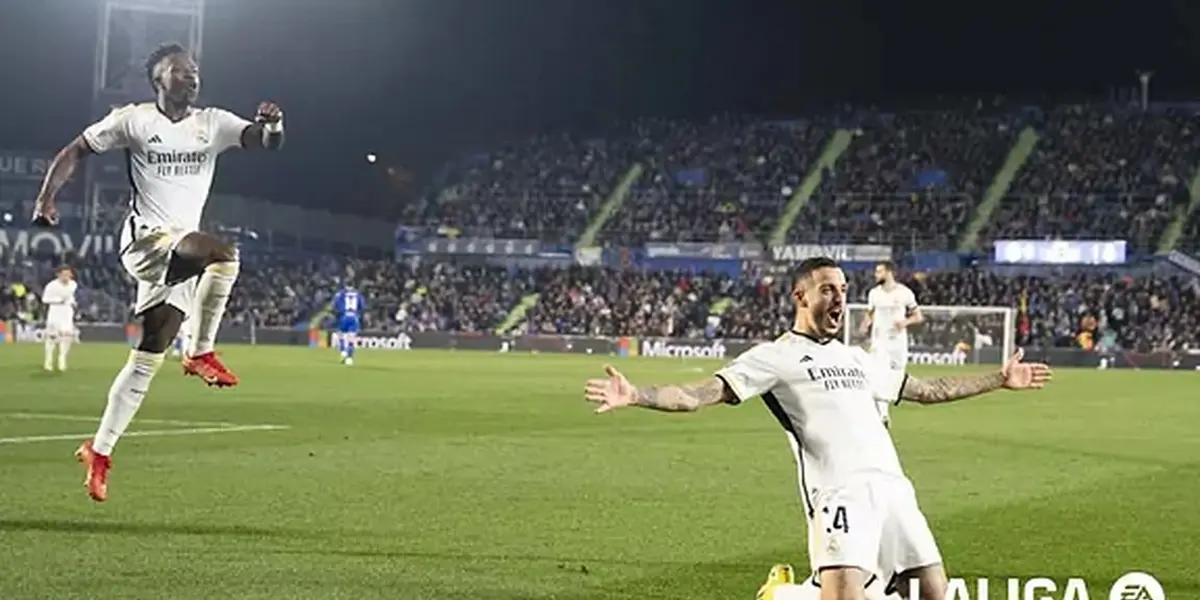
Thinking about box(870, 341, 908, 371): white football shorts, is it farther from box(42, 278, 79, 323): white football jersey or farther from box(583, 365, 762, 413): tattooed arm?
→ box(42, 278, 79, 323): white football jersey

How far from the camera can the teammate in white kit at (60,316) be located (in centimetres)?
3250

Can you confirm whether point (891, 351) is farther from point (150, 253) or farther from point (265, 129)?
point (150, 253)

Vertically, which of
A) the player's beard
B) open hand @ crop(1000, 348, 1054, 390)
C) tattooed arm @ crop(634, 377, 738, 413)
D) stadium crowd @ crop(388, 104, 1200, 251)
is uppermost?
stadium crowd @ crop(388, 104, 1200, 251)

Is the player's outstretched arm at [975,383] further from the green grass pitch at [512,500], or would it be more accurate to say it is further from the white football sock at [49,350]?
the white football sock at [49,350]

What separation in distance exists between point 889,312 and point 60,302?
18519mm

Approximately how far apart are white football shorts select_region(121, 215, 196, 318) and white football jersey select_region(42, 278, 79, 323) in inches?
916

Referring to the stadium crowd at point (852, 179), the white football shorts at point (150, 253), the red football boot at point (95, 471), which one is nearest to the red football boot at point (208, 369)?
the white football shorts at point (150, 253)

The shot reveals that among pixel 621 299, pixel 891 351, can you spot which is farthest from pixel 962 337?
pixel 891 351

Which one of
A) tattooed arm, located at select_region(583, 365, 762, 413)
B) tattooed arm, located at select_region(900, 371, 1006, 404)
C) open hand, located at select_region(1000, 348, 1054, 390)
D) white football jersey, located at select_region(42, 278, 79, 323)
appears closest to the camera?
tattooed arm, located at select_region(583, 365, 762, 413)

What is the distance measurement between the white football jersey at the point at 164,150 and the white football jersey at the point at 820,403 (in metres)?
5.16

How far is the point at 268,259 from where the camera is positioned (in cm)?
6788

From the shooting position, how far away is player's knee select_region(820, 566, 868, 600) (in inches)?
242

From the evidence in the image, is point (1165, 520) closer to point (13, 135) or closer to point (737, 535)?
point (737, 535)

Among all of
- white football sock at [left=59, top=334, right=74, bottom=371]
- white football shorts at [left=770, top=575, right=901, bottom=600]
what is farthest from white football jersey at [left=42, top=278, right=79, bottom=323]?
white football shorts at [left=770, top=575, right=901, bottom=600]
